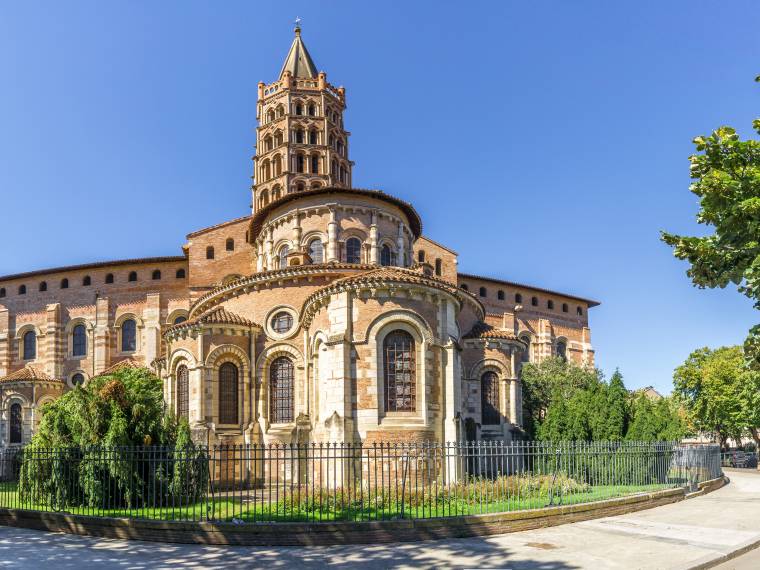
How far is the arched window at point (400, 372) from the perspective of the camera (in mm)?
23797

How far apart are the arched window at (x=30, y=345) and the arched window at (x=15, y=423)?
643 centimetres

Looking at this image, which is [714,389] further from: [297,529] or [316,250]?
[297,529]

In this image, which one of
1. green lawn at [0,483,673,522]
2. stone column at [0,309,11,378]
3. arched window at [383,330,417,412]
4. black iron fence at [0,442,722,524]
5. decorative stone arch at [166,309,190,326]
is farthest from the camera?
stone column at [0,309,11,378]

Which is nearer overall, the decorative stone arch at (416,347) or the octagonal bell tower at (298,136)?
the decorative stone arch at (416,347)

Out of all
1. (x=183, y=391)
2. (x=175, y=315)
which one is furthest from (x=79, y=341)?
(x=183, y=391)

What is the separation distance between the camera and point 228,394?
94.0ft

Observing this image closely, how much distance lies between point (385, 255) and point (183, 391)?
12896mm

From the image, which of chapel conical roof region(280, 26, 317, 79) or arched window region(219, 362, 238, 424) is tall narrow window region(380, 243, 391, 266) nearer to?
arched window region(219, 362, 238, 424)

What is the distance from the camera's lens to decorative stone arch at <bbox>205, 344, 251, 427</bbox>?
91.9 feet

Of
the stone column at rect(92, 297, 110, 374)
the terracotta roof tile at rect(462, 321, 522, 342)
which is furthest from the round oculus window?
the stone column at rect(92, 297, 110, 374)

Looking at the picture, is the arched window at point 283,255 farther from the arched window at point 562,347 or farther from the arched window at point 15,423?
the arched window at point 562,347

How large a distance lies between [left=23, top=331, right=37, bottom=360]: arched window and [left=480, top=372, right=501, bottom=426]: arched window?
106 feet

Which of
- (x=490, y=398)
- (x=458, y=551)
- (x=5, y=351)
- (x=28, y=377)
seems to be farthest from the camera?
(x=5, y=351)

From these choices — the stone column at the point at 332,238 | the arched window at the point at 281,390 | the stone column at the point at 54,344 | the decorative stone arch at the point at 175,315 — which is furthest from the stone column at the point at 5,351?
the arched window at the point at 281,390
